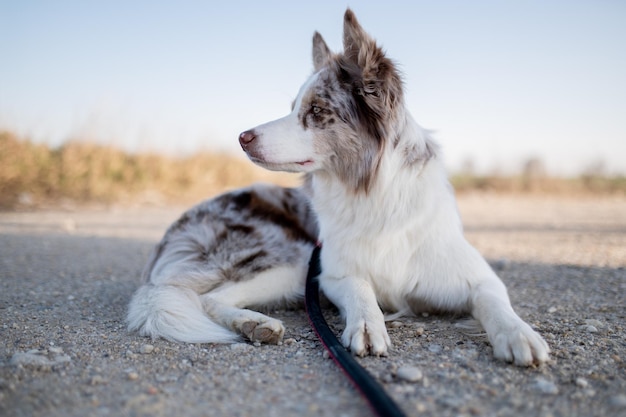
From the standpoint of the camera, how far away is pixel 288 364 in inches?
92.8

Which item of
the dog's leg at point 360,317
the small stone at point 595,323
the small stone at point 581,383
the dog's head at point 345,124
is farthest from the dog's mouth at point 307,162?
the small stone at point 595,323

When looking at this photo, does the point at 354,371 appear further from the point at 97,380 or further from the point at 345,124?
the point at 345,124

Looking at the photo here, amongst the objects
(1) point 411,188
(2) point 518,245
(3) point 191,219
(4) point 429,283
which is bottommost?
(2) point 518,245

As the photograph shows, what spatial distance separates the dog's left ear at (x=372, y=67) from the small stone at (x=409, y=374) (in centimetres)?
170

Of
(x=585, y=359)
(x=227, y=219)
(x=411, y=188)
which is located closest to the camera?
(x=585, y=359)

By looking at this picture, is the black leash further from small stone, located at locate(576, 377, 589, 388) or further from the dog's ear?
the dog's ear

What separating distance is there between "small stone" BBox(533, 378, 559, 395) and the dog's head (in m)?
1.54

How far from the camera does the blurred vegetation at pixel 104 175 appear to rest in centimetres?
1142

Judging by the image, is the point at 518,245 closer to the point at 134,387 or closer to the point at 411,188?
the point at 411,188

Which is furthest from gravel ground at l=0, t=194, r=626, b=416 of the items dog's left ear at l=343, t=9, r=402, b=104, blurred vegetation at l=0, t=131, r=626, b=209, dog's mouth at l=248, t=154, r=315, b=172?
blurred vegetation at l=0, t=131, r=626, b=209

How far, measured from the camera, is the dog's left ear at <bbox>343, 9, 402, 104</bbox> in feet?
9.58

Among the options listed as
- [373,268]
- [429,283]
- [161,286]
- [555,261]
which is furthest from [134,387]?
[555,261]

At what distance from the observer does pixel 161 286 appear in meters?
3.17

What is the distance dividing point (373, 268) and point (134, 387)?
1.66 m
